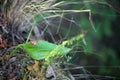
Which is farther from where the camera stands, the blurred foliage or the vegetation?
the blurred foliage

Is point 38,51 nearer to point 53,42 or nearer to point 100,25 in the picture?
point 53,42

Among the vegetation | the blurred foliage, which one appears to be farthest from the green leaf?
the blurred foliage

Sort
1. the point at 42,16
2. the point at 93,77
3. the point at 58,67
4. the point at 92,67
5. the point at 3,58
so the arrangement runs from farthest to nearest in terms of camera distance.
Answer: the point at 92,67
the point at 93,77
the point at 42,16
the point at 58,67
the point at 3,58

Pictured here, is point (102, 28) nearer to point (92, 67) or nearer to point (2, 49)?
point (92, 67)

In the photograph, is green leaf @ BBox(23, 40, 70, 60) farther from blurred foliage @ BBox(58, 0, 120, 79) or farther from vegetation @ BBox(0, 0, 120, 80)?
blurred foliage @ BBox(58, 0, 120, 79)

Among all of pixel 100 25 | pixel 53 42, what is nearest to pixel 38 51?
pixel 53 42

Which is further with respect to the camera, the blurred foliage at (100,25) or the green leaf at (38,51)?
the blurred foliage at (100,25)

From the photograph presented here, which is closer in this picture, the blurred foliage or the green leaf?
the green leaf

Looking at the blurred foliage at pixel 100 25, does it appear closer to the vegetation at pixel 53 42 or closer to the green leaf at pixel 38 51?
the vegetation at pixel 53 42

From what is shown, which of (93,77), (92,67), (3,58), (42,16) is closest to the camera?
(3,58)

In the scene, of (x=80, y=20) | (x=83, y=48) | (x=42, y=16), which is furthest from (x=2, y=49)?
(x=80, y=20)

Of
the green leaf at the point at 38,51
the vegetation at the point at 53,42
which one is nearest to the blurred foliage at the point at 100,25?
the vegetation at the point at 53,42
